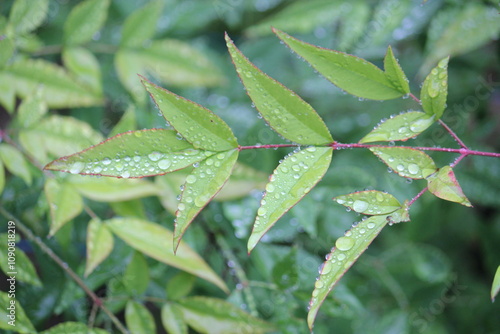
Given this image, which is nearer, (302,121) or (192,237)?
(302,121)

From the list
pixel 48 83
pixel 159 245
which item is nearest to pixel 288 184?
pixel 159 245

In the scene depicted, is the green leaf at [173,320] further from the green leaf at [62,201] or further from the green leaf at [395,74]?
the green leaf at [395,74]

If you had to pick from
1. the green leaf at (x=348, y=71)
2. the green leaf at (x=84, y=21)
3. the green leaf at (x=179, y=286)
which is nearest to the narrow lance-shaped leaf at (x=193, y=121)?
the green leaf at (x=348, y=71)

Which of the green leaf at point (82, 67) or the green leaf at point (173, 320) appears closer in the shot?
the green leaf at point (173, 320)

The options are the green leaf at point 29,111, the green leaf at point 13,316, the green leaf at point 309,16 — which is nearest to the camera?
the green leaf at point 13,316

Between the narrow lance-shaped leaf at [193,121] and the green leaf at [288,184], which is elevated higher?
the narrow lance-shaped leaf at [193,121]

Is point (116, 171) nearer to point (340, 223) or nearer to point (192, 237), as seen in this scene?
point (192, 237)

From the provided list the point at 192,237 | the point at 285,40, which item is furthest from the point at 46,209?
the point at 285,40
